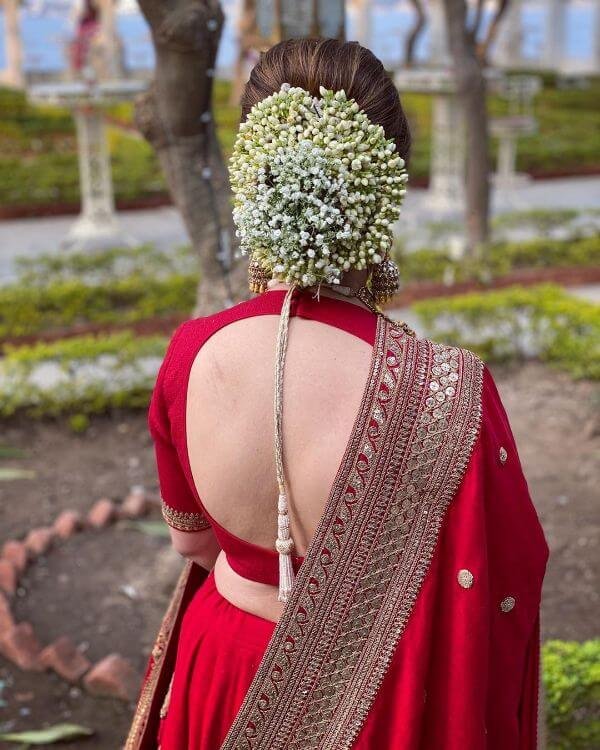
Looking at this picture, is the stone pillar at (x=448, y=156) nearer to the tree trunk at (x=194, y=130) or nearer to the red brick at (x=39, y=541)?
the tree trunk at (x=194, y=130)

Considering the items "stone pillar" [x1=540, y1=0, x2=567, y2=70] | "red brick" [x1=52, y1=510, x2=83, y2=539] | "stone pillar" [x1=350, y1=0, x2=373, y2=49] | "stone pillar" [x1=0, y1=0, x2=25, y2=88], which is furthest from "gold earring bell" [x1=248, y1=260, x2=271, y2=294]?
"stone pillar" [x1=540, y1=0, x2=567, y2=70]

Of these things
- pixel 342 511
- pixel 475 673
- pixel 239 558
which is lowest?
pixel 475 673

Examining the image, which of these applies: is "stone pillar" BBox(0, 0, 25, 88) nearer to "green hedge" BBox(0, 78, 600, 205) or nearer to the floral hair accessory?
"green hedge" BBox(0, 78, 600, 205)

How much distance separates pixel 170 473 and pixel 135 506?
2.59 m

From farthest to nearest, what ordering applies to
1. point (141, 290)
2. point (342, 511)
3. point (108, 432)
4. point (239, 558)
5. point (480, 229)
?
1. point (480, 229)
2. point (141, 290)
3. point (108, 432)
4. point (239, 558)
5. point (342, 511)

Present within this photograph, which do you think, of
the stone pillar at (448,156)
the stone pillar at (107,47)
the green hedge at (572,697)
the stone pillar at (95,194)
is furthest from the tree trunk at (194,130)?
the stone pillar at (107,47)

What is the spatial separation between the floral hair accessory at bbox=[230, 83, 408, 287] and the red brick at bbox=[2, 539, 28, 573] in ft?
8.47

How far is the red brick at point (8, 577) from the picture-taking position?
362cm

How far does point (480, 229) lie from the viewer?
7570mm

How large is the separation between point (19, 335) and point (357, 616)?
5.27 m

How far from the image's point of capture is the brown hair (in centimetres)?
148

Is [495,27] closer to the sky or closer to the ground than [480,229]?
closer to the sky

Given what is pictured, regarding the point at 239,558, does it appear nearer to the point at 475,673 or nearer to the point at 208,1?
the point at 475,673

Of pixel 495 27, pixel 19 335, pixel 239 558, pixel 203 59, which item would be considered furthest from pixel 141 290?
pixel 239 558
